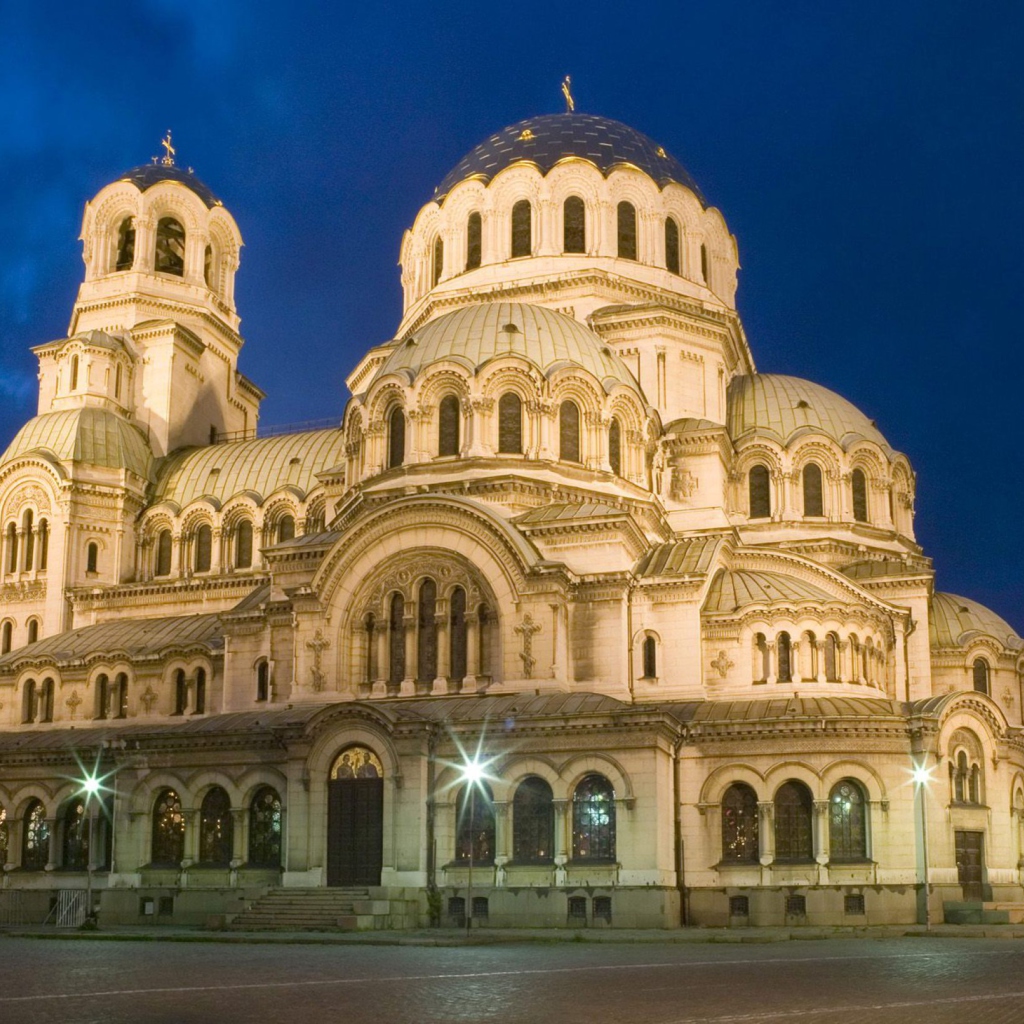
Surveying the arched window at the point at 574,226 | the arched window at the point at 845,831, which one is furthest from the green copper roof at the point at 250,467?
the arched window at the point at 845,831

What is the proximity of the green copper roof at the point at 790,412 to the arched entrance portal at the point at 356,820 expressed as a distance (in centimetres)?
2095

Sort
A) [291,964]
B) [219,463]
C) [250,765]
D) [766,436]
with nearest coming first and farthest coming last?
[291,964] → [250,765] → [766,436] → [219,463]

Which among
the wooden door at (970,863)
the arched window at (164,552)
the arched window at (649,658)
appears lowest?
the wooden door at (970,863)

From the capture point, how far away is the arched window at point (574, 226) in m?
53.5

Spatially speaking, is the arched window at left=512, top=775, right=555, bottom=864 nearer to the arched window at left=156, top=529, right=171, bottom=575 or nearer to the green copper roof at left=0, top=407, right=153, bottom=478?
the arched window at left=156, top=529, right=171, bottom=575

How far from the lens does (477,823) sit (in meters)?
36.8

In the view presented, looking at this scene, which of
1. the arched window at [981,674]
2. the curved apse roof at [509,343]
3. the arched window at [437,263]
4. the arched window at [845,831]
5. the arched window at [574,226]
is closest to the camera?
the arched window at [845,831]

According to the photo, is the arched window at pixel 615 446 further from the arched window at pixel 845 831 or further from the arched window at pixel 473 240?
the arched window at pixel 845 831

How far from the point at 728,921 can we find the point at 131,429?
102 ft

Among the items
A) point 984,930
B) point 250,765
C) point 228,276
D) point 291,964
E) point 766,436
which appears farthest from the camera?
point 228,276

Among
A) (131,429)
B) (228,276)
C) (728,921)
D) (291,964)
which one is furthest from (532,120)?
(291,964)

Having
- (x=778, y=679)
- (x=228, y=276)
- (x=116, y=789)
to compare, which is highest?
(x=228, y=276)

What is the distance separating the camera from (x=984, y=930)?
32562 millimetres

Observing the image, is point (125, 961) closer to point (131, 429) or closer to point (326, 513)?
point (326, 513)
